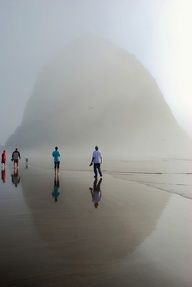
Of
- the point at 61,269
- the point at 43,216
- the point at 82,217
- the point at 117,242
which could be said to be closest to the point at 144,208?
the point at 82,217

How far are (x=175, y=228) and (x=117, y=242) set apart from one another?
2.11 m

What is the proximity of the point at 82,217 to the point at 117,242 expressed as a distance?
2945 mm

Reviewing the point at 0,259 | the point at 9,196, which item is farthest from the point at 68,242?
the point at 9,196

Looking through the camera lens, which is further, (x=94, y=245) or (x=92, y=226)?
(x=92, y=226)

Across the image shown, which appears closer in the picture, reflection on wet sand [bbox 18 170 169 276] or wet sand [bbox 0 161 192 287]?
wet sand [bbox 0 161 192 287]

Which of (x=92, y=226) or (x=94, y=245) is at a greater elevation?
(x=92, y=226)

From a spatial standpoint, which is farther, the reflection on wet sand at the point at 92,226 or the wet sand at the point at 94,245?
the reflection on wet sand at the point at 92,226

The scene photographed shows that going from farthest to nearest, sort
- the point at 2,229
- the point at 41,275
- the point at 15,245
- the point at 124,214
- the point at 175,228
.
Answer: the point at 124,214 → the point at 175,228 → the point at 2,229 → the point at 15,245 → the point at 41,275

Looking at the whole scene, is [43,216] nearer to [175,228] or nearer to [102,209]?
[102,209]

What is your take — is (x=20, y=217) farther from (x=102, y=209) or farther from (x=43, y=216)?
(x=102, y=209)

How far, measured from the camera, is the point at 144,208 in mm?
12266

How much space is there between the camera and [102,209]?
1173cm

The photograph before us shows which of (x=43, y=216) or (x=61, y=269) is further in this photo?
(x=43, y=216)

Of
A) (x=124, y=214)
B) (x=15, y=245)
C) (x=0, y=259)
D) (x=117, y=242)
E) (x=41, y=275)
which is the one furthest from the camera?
(x=124, y=214)
